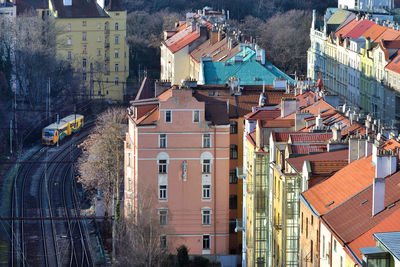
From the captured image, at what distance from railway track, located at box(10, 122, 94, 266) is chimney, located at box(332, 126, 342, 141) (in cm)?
1768

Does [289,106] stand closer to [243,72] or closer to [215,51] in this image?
[243,72]

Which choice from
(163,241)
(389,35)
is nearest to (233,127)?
(163,241)

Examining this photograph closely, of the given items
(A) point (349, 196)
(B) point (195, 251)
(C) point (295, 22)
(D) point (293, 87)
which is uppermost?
(C) point (295, 22)

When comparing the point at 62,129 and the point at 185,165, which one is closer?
the point at 185,165

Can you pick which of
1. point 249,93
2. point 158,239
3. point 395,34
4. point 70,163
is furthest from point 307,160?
point 395,34

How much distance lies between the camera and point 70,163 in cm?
7881

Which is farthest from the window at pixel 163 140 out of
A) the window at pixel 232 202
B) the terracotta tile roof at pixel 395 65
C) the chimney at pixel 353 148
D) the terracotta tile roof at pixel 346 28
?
the terracotta tile roof at pixel 346 28

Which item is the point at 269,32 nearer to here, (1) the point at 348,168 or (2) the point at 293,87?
(2) the point at 293,87

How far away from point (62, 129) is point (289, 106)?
121 feet

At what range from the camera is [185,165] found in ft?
182

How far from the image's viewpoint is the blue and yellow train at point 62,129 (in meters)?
84.8

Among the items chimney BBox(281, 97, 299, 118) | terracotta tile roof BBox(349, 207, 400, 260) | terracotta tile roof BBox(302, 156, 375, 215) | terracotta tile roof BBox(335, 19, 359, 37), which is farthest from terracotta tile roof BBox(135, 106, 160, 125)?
terracotta tile roof BBox(335, 19, 359, 37)

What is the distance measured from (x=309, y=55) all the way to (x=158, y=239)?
210ft

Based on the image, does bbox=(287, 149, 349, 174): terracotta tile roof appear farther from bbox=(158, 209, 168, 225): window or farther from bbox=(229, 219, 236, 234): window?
bbox=(229, 219, 236, 234): window
